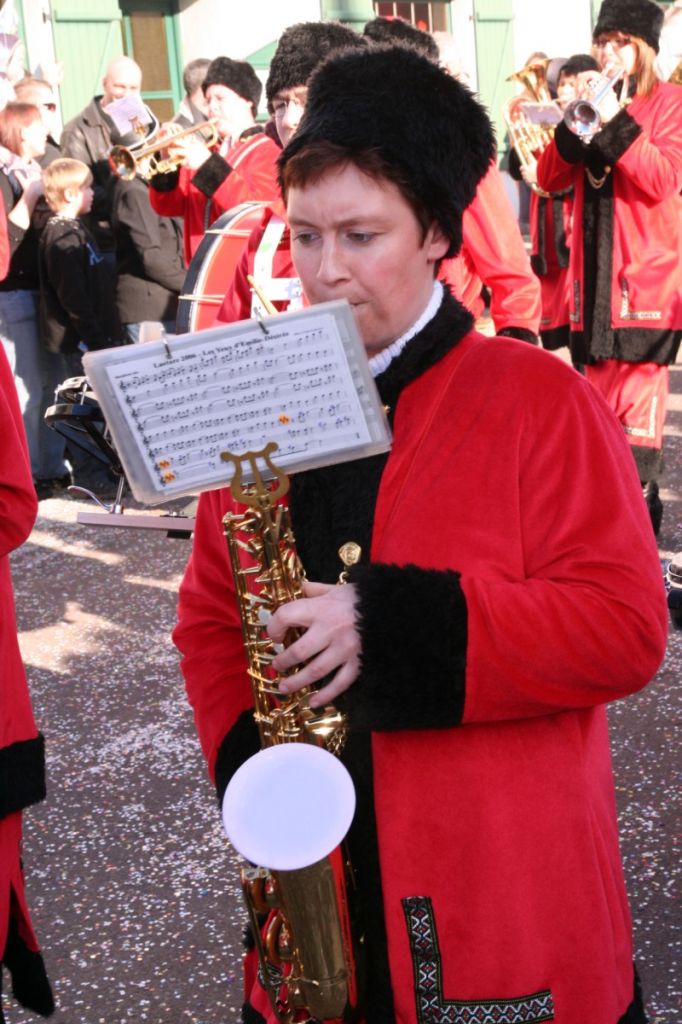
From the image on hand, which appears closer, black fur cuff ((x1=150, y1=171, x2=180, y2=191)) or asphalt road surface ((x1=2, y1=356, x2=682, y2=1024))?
asphalt road surface ((x1=2, y1=356, x2=682, y2=1024))

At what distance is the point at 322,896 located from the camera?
5.10 feet

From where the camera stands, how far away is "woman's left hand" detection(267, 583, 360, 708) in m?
1.48

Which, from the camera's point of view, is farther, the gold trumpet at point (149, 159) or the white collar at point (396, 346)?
the gold trumpet at point (149, 159)

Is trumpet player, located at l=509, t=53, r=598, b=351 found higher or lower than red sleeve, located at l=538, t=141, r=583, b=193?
lower

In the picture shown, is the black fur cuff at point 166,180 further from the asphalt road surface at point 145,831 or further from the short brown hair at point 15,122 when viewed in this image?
the asphalt road surface at point 145,831

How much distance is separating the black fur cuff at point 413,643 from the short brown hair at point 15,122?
6.11m

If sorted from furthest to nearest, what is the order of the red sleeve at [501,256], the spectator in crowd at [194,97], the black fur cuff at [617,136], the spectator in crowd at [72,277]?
the spectator in crowd at [194,97] → the spectator in crowd at [72,277] → the black fur cuff at [617,136] → the red sleeve at [501,256]

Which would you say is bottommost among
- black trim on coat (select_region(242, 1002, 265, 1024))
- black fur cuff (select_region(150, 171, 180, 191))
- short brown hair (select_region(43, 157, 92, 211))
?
short brown hair (select_region(43, 157, 92, 211))

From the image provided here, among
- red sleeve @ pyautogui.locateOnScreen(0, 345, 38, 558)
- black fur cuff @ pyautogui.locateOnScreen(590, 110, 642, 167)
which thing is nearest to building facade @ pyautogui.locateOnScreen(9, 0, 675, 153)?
black fur cuff @ pyautogui.locateOnScreen(590, 110, 642, 167)

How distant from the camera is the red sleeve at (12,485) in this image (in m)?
2.11

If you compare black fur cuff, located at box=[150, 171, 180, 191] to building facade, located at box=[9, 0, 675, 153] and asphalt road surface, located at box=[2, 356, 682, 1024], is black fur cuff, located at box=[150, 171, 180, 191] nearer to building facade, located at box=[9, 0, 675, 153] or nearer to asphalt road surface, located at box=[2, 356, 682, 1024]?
asphalt road surface, located at box=[2, 356, 682, 1024]

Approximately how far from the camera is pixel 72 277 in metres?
6.77

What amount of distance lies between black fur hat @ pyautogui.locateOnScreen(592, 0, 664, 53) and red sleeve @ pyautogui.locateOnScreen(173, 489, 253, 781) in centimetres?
397

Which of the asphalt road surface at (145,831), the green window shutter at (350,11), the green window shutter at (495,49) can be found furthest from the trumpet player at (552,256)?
the green window shutter at (495,49)
